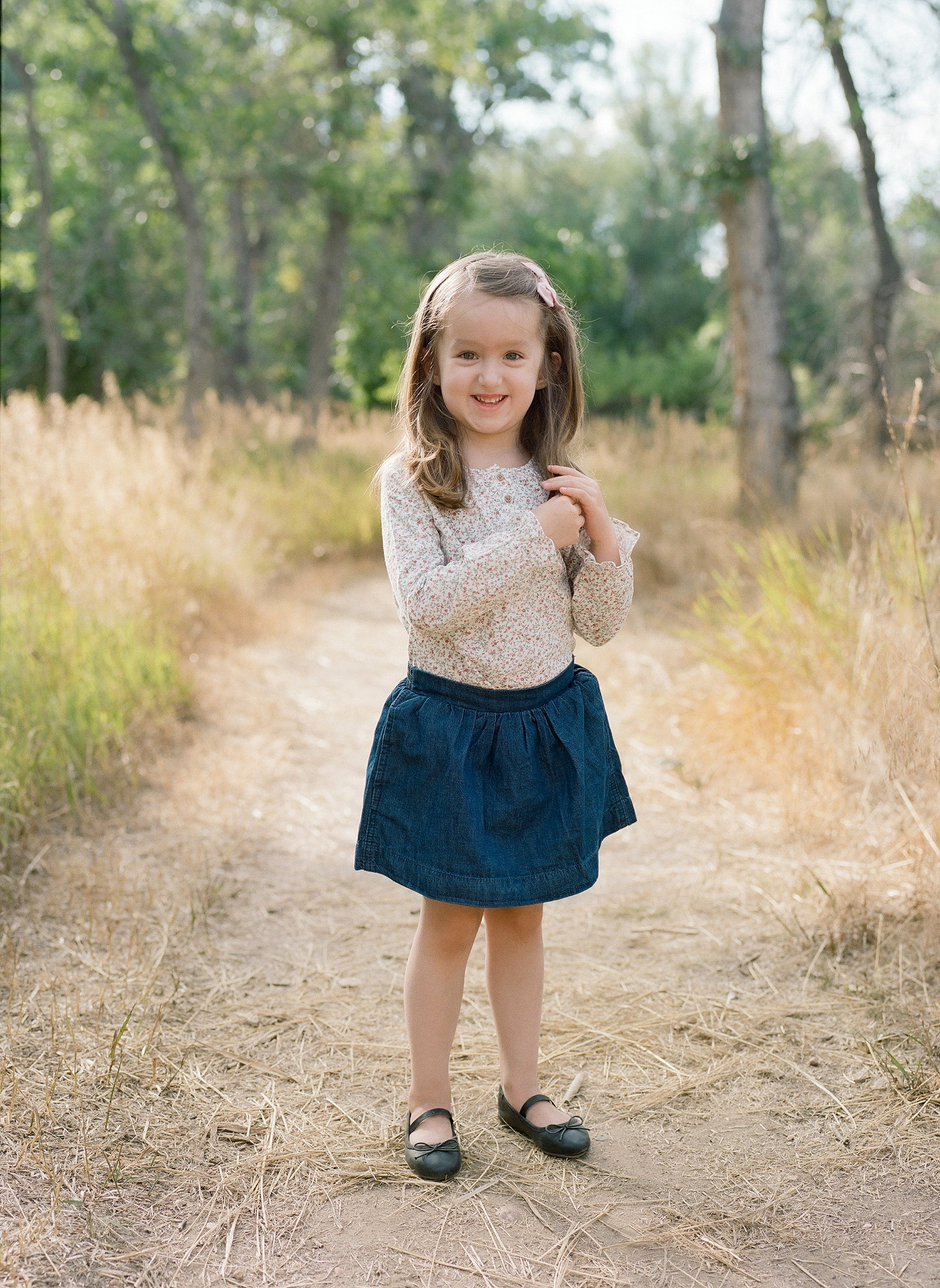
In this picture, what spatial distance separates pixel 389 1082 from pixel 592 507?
1.25 m

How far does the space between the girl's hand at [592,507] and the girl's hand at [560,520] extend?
2 cm

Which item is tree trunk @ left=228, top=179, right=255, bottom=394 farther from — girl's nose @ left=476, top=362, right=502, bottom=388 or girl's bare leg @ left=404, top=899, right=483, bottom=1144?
girl's bare leg @ left=404, top=899, right=483, bottom=1144

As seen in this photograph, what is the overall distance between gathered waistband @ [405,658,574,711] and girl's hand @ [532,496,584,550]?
25 cm

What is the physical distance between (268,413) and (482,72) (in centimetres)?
745

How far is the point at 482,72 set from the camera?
1442 cm

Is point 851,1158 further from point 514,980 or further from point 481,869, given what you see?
point 481,869

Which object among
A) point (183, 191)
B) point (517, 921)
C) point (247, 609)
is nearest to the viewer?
point (517, 921)

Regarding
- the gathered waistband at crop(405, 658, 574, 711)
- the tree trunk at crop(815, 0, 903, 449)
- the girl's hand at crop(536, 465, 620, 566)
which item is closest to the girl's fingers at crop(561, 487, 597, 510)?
the girl's hand at crop(536, 465, 620, 566)

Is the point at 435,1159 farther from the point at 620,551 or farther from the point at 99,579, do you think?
the point at 99,579

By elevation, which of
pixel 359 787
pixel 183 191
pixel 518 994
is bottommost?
pixel 359 787

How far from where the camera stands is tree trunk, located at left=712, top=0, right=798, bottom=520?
5.96 metres

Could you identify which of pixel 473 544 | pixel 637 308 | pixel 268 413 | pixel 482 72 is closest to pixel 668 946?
pixel 473 544

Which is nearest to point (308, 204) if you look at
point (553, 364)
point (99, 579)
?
point (99, 579)

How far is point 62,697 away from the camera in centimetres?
323
